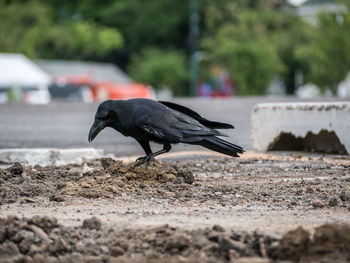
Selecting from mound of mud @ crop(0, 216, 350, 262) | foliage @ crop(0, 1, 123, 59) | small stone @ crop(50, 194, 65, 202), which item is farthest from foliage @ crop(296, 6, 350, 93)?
mound of mud @ crop(0, 216, 350, 262)

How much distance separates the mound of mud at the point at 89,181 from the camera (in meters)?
5.86

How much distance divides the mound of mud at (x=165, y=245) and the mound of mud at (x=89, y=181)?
136 centimetres

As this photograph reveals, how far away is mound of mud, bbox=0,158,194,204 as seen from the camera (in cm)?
586

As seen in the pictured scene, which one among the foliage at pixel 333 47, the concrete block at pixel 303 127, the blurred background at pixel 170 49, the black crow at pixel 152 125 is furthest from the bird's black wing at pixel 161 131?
the foliage at pixel 333 47

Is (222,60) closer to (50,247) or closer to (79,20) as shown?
(79,20)

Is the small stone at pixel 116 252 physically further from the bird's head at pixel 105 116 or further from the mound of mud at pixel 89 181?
the bird's head at pixel 105 116

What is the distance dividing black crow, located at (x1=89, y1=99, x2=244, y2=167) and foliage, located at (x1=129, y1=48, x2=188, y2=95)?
5234cm

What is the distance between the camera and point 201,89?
183 feet

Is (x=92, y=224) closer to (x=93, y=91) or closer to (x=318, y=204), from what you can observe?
(x=318, y=204)

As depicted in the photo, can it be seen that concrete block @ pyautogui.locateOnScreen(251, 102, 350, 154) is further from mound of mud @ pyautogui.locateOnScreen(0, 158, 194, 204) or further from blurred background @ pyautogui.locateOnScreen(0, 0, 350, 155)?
mound of mud @ pyautogui.locateOnScreen(0, 158, 194, 204)

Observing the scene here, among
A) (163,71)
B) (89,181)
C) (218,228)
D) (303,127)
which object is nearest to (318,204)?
(218,228)

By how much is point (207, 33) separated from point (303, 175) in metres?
57.5

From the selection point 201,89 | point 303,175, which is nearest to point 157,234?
point 303,175

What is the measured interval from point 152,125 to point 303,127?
349 centimetres
